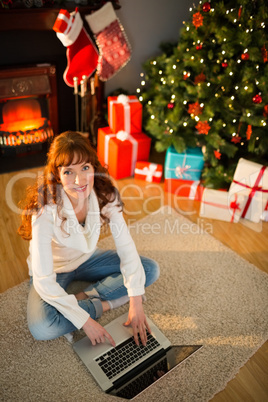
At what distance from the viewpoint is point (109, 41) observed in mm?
2725

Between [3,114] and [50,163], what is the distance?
1.46 m

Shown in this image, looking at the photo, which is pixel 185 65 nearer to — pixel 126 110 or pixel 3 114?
pixel 126 110

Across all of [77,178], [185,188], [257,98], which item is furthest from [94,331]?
[257,98]

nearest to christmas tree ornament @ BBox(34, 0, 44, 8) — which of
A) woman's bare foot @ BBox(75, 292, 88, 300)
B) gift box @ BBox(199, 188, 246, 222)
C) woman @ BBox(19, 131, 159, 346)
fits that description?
woman @ BBox(19, 131, 159, 346)

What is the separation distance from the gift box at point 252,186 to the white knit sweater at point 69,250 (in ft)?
3.49

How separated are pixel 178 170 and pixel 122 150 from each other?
1.40ft

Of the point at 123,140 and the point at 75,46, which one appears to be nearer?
the point at 75,46

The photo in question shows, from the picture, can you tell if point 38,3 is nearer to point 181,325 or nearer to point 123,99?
point 123,99

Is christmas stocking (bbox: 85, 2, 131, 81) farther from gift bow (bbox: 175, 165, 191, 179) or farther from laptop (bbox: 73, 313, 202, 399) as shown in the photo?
laptop (bbox: 73, 313, 202, 399)

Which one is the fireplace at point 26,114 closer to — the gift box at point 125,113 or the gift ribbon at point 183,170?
the gift box at point 125,113

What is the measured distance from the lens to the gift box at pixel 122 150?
106 inches

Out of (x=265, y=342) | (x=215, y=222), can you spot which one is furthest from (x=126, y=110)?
(x=265, y=342)

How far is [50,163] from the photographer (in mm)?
1468

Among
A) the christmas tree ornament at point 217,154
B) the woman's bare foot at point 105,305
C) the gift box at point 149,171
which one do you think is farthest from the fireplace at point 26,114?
the woman's bare foot at point 105,305
